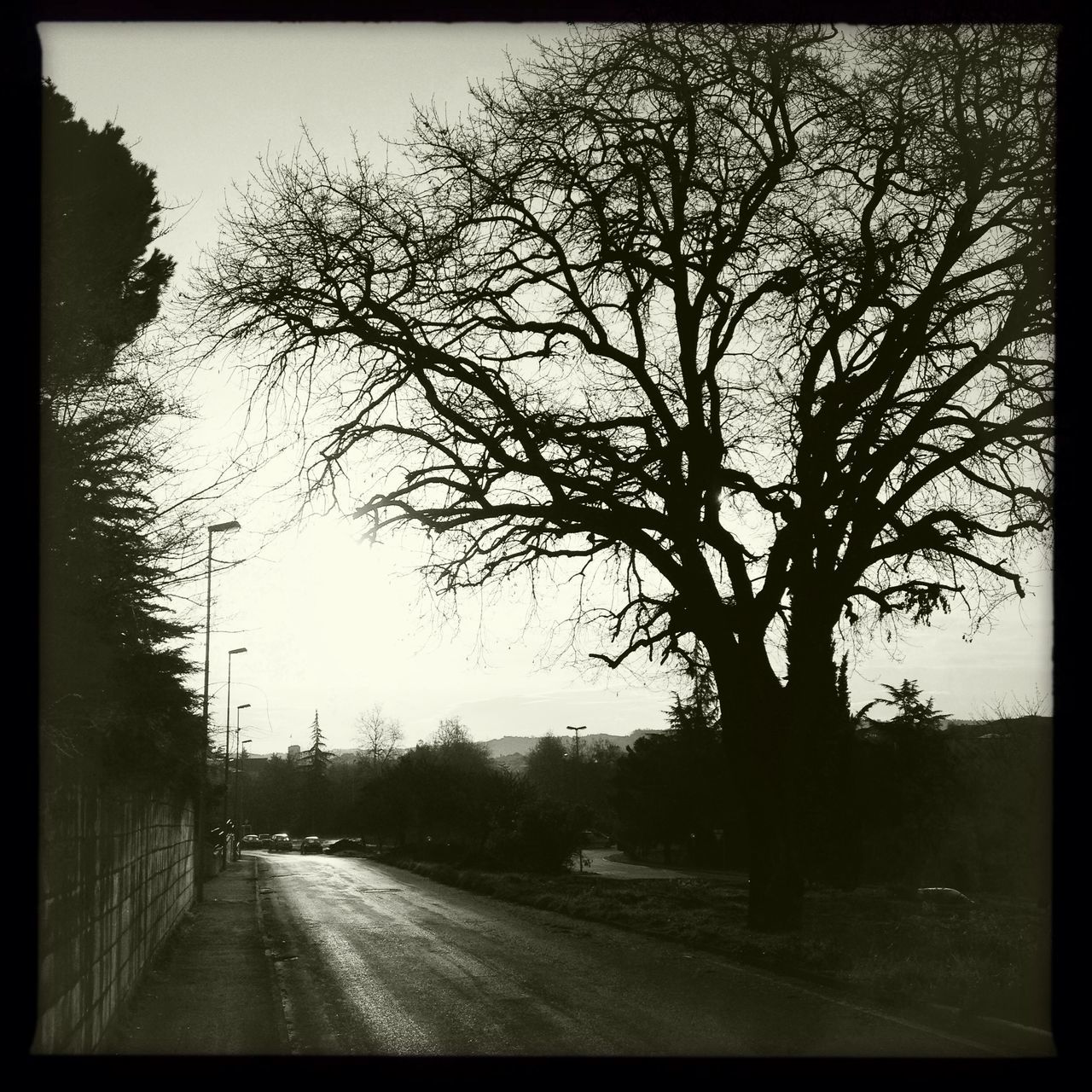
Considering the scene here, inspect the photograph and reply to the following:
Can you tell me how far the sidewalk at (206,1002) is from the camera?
9.70m

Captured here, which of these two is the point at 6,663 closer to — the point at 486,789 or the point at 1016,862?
the point at 1016,862

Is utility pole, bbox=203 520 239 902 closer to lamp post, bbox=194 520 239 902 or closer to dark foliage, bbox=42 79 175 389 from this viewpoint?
lamp post, bbox=194 520 239 902

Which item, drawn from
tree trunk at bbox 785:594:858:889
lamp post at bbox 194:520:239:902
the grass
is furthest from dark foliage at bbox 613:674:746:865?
lamp post at bbox 194:520:239:902

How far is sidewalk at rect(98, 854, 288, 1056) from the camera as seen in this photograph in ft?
31.8

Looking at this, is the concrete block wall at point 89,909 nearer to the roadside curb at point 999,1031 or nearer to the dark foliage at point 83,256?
Answer: the dark foliage at point 83,256

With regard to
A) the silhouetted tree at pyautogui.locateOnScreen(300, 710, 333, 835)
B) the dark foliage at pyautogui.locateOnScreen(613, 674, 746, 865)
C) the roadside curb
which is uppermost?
the roadside curb

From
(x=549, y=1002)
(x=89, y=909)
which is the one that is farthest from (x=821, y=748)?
(x=89, y=909)

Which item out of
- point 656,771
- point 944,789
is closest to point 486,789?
point 656,771

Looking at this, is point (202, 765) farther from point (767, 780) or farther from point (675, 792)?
point (675, 792)

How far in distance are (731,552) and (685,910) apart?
6.68 meters

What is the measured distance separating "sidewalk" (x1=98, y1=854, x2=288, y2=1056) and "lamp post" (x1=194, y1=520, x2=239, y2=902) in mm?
3192

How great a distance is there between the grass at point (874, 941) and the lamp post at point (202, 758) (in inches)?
289

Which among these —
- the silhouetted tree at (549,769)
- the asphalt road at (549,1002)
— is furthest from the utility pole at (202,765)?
the silhouetted tree at (549,769)

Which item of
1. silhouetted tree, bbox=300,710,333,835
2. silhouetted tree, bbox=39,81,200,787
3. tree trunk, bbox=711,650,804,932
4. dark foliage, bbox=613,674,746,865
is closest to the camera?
silhouetted tree, bbox=39,81,200,787
